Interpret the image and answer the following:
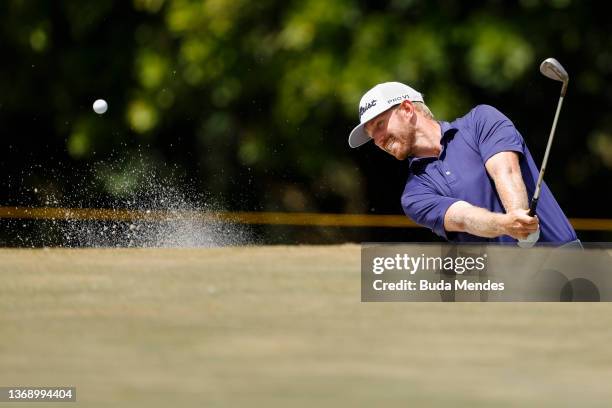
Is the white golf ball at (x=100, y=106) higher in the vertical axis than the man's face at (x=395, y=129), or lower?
higher

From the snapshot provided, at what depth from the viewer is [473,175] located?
5.04 meters

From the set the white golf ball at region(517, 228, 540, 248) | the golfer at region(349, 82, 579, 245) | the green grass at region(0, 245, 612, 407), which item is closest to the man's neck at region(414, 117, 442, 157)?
the golfer at region(349, 82, 579, 245)

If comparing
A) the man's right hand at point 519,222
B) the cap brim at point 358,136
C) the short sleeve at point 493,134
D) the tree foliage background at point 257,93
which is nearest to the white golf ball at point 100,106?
the tree foliage background at point 257,93

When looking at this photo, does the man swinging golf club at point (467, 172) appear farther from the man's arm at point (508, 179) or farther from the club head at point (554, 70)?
the club head at point (554, 70)

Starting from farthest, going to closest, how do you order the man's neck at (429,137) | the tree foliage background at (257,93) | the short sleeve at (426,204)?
the tree foliage background at (257,93), the man's neck at (429,137), the short sleeve at (426,204)

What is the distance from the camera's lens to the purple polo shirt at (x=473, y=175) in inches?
196

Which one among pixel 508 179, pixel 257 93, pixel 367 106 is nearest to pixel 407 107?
pixel 367 106

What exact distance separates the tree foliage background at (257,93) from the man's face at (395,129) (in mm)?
4575

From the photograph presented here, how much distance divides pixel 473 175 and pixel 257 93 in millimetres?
5791

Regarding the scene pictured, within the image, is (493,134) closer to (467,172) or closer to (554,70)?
(467,172)

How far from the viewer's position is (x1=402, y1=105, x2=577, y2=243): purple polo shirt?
4984 mm

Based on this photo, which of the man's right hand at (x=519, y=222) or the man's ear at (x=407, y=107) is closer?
the man's right hand at (x=519, y=222)

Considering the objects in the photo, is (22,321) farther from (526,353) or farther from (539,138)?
(539,138)

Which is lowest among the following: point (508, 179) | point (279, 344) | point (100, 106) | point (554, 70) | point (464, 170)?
point (279, 344)
